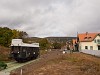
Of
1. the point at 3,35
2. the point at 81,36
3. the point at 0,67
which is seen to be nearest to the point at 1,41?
the point at 3,35

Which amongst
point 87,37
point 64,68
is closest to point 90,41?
point 87,37

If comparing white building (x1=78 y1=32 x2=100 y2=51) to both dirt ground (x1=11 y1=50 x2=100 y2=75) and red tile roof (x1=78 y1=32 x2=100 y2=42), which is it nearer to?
red tile roof (x1=78 y1=32 x2=100 y2=42)

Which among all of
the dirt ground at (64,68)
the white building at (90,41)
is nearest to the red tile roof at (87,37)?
the white building at (90,41)

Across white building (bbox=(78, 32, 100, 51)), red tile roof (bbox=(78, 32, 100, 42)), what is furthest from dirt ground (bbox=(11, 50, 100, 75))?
red tile roof (bbox=(78, 32, 100, 42))

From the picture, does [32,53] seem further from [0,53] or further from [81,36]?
[81,36]

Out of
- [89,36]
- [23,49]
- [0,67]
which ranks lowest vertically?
[0,67]

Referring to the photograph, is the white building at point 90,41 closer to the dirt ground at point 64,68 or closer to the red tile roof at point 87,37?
the red tile roof at point 87,37

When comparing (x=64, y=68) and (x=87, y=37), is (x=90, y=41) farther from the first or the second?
(x=64, y=68)

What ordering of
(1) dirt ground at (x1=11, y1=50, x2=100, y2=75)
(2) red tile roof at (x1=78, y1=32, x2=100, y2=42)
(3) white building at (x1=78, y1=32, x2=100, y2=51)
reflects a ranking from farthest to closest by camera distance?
(2) red tile roof at (x1=78, y1=32, x2=100, y2=42) → (3) white building at (x1=78, y1=32, x2=100, y2=51) → (1) dirt ground at (x1=11, y1=50, x2=100, y2=75)

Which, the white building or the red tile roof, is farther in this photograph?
the red tile roof

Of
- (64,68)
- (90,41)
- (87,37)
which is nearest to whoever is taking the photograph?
(64,68)

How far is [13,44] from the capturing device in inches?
1732

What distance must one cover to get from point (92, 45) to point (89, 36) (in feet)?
14.4

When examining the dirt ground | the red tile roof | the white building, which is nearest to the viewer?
the dirt ground
